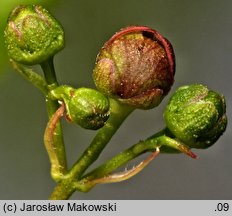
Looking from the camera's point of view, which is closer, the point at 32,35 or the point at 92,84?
the point at 32,35

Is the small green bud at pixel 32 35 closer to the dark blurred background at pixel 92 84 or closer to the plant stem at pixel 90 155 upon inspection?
the plant stem at pixel 90 155

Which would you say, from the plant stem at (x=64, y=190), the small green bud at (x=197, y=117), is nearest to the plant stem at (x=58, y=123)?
the plant stem at (x=64, y=190)

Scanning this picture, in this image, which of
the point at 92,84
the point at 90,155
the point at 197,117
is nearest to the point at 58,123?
the point at 90,155

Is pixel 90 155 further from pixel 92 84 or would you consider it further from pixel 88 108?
pixel 92 84

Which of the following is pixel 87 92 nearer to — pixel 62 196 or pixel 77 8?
pixel 62 196

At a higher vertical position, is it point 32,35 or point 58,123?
point 32,35

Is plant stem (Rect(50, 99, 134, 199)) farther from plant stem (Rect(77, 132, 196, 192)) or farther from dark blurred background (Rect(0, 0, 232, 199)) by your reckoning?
dark blurred background (Rect(0, 0, 232, 199))
